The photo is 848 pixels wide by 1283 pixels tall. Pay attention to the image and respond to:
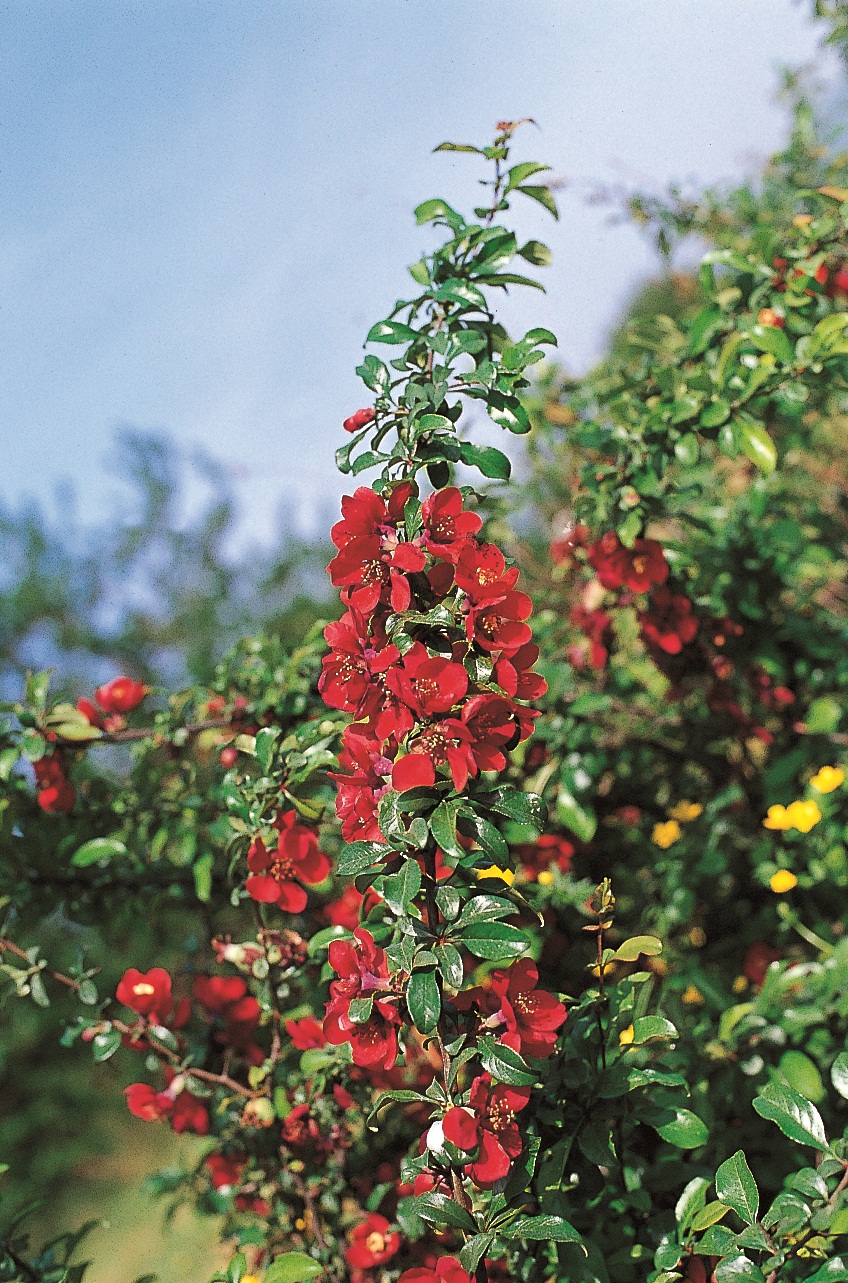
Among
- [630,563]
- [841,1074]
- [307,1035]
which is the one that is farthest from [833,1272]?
[630,563]

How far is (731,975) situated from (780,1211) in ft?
3.43

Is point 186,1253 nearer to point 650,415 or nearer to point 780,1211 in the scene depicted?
point 780,1211

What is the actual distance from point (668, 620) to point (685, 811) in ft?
1.53

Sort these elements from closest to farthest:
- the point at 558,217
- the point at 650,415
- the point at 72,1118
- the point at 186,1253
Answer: the point at 558,217, the point at 650,415, the point at 186,1253, the point at 72,1118

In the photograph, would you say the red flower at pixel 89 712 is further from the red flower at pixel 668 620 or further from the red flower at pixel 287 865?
the red flower at pixel 668 620

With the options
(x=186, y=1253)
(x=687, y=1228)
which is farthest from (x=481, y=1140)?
(x=186, y=1253)

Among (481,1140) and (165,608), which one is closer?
(481,1140)

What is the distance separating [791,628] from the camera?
1.68m

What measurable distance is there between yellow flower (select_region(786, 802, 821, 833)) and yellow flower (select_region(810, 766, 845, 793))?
0.03m

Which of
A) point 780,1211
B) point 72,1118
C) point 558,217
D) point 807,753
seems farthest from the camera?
point 72,1118

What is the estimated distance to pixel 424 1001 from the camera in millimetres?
738

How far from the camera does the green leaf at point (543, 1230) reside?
27.9 inches

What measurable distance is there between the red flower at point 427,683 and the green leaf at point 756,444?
66 cm

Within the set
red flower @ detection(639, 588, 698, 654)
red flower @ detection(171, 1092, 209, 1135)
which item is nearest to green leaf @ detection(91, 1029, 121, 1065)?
red flower @ detection(171, 1092, 209, 1135)
